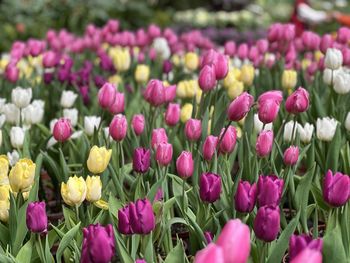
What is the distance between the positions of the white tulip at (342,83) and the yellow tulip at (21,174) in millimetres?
1323

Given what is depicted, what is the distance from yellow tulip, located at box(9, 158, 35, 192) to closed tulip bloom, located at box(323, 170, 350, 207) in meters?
0.72

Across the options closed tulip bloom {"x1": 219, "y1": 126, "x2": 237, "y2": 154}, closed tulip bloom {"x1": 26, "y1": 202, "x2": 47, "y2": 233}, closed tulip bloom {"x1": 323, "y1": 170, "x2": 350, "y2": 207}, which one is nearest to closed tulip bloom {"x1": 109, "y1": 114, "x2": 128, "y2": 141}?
closed tulip bloom {"x1": 219, "y1": 126, "x2": 237, "y2": 154}

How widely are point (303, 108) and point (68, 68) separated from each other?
1644 millimetres

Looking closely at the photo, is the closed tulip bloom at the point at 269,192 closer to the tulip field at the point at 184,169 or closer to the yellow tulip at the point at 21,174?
the tulip field at the point at 184,169

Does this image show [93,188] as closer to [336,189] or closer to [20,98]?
[336,189]

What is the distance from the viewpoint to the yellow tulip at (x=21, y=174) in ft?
5.90

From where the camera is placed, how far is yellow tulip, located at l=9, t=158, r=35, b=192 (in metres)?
1.80

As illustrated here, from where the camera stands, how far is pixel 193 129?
2195 mm

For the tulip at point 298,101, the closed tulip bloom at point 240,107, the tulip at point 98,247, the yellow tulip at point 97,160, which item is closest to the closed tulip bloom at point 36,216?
the tulip at point 98,247

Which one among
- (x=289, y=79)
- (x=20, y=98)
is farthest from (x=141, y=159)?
(x=289, y=79)

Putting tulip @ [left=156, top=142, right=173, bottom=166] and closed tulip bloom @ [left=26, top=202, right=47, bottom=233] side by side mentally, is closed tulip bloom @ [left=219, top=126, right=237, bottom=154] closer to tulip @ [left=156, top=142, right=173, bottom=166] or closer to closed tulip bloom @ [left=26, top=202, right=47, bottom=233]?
tulip @ [left=156, top=142, right=173, bottom=166]

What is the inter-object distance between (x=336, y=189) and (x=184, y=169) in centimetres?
43

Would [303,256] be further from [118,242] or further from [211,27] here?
[211,27]

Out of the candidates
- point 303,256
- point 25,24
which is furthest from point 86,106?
point 25,24
